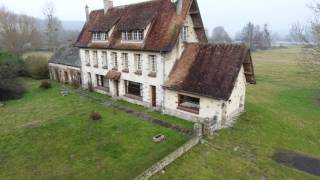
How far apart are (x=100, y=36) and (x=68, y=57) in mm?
11430

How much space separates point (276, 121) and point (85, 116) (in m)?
17.5

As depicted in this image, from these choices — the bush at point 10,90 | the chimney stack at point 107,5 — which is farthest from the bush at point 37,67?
the chimney stack at point 107,5

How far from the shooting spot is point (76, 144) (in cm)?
1811

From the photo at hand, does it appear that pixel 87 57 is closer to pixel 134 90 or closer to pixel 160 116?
pixel 134 90

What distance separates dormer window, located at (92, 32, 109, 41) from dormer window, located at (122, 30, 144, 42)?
10.6 feet

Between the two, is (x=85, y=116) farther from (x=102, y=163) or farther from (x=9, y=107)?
(x=9, y=107)

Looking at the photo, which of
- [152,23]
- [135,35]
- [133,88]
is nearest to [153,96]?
[133,88]

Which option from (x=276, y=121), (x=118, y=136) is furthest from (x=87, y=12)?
(x=276, y=121)

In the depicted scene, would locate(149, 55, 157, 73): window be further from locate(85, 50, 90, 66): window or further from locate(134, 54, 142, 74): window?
locate(85, 50, 90, 66): window

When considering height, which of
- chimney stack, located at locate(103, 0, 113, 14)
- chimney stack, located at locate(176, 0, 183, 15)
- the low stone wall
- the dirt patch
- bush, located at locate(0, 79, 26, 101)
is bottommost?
the dirt patch

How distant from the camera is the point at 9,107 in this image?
28359mm

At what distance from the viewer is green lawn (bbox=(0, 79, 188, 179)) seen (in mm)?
15000

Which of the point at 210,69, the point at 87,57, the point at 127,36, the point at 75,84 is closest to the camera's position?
the point at 210,69

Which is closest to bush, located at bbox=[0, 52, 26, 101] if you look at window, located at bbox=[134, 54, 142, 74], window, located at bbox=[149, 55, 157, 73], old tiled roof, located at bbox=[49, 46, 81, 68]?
old tiled roof, located at bbox=[49, 46, 81, 68]
